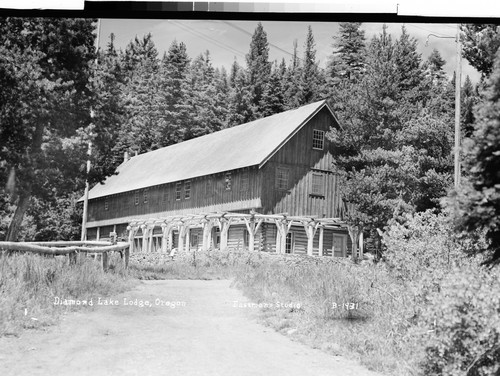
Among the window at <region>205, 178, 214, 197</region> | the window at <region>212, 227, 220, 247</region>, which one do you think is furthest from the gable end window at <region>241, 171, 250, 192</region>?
the window at <region>212, 227, 220, 247</region>

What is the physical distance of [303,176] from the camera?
17750 mm

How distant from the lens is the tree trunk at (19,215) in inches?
361

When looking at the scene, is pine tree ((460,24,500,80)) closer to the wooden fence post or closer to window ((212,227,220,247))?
the wooden fence post

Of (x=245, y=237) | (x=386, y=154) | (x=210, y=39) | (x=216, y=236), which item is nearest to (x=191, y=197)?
(x=245, y=237)

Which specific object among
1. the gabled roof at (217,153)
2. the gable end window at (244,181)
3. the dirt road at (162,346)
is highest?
the gabled roof at (217,153)

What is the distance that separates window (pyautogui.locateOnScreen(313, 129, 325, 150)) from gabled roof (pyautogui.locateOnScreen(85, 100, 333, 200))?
636mm

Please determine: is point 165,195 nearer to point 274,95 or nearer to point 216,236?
point 216,236

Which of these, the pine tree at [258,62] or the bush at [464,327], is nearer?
the bush at [464,327]

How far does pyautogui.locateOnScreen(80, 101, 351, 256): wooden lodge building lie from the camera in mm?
17016

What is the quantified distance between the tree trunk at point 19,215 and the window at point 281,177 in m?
10.1

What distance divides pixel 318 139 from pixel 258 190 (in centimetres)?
274

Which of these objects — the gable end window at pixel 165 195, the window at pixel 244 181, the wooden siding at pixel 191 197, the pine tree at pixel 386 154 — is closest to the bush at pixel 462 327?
the pine tree at pixel 386 154

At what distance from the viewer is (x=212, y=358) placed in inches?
240

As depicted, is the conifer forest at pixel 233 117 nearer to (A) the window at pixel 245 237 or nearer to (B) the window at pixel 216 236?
(A) the window at pixel 245 237
